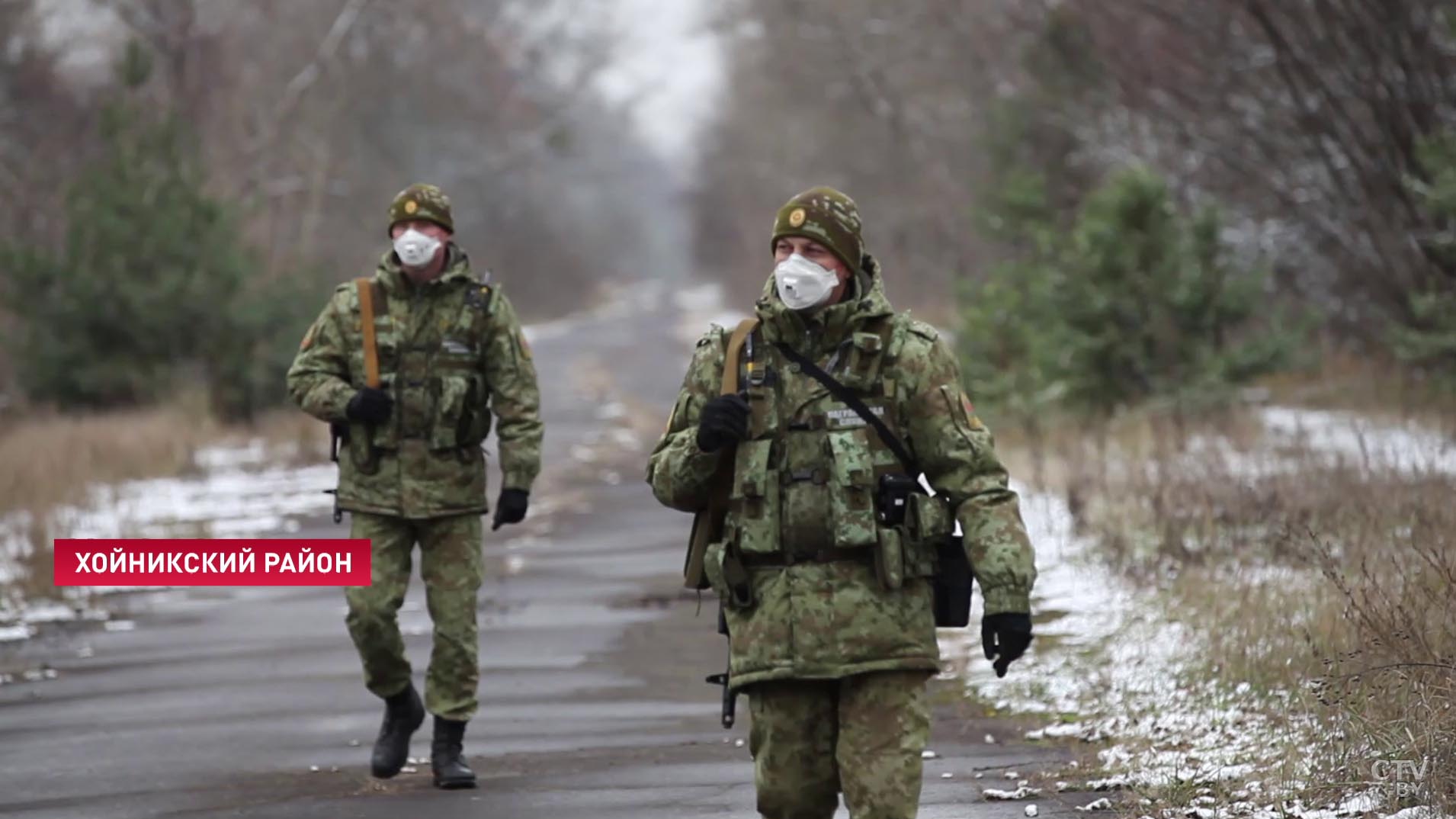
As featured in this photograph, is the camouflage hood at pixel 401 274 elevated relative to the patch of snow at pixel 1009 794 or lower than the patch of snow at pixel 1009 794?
elevated

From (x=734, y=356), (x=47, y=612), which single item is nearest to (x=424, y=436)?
(x=734, y=356)

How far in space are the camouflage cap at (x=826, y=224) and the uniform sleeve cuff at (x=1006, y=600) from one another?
0.89 meters

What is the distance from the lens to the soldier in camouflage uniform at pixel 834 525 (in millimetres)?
5250

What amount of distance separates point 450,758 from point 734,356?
2.86 m

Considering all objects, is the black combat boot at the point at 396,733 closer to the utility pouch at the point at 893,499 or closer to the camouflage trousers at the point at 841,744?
the camouflage trousers at the point at 841,744

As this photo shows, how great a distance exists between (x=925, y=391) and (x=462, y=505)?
9.52ft

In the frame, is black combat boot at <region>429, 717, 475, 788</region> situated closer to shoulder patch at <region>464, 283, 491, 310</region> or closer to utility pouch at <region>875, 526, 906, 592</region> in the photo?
shoulder patch at <region>464, 283, 491, 310</region>

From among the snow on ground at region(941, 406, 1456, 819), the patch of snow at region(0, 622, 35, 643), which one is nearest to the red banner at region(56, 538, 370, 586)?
the patch of snow at region(0, 622, 35, 643)

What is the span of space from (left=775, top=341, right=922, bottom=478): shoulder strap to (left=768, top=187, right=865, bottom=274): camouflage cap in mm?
274

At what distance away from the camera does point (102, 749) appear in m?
8.68

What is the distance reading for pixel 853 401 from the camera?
5324 millimetres

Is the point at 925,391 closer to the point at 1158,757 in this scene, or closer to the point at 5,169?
the point at 1158,757

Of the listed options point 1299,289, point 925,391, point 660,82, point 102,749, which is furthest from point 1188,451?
point 660,82

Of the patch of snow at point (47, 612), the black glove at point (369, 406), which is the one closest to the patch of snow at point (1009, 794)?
the black glove at point (369, 406)
